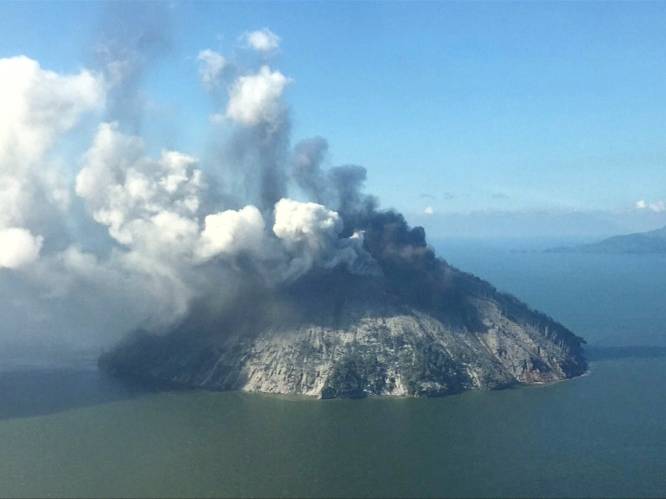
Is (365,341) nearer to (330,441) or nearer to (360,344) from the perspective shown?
(360,344)

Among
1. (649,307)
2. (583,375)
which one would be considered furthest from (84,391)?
(649,307)

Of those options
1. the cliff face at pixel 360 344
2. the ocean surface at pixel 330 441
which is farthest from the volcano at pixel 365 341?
the ocean surface at pixel 330 441

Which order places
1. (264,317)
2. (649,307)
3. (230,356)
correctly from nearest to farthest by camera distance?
(230,356) → (264,317) → (649,307)

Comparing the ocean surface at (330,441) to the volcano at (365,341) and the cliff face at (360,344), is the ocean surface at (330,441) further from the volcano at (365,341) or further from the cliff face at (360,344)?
the cliff face at (360,344)

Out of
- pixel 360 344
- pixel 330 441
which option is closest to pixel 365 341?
pixel 360 344

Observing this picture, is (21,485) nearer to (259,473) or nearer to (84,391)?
(259,473)

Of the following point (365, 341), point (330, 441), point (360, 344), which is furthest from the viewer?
point (365, 341)
